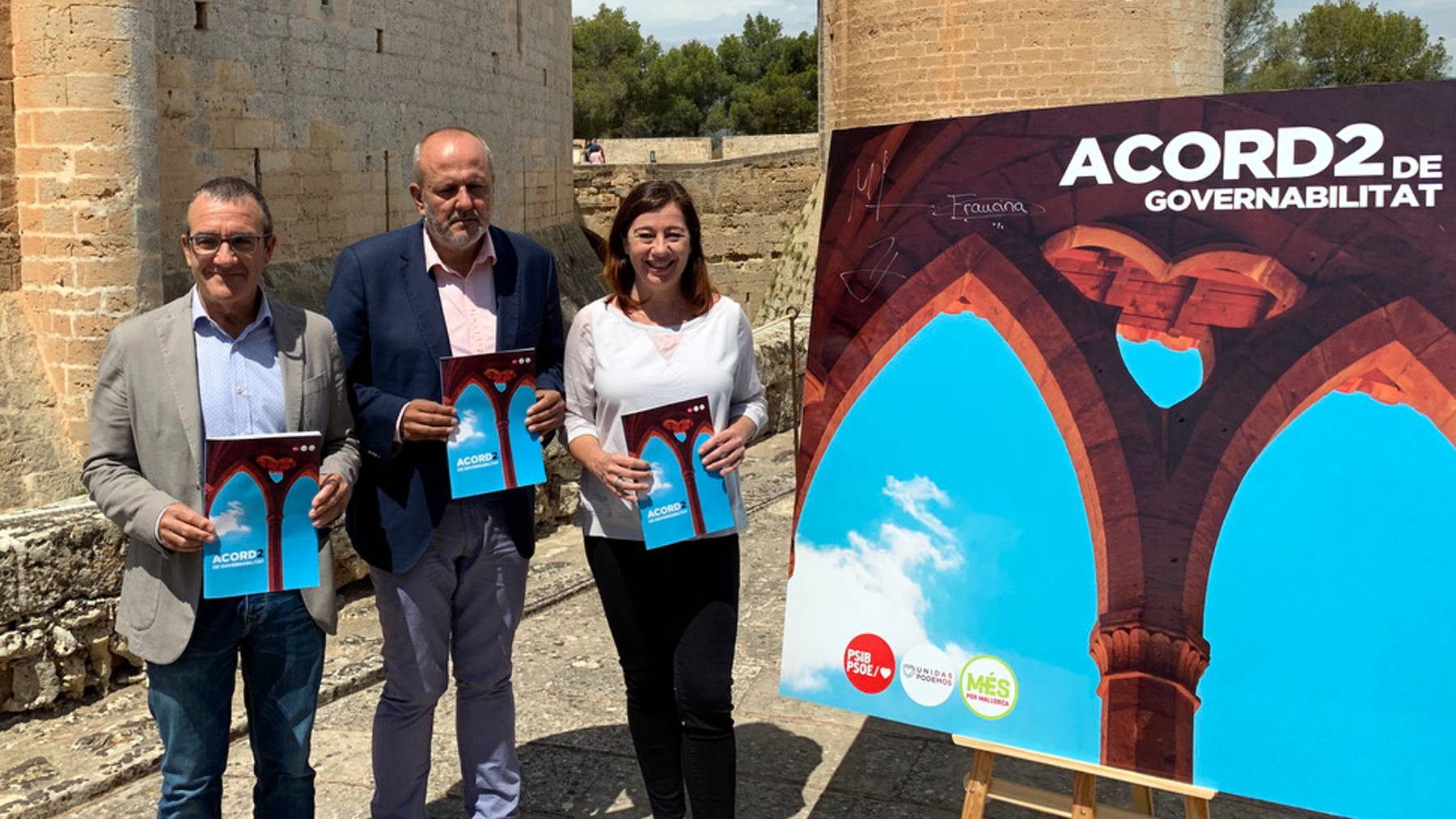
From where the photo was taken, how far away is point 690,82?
46.0 meters

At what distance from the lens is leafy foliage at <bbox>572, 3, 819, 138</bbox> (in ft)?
142

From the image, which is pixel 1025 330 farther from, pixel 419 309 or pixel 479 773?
pixel 479 773

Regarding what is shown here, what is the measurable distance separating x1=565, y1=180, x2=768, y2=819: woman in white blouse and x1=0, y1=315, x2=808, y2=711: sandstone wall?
1.95m

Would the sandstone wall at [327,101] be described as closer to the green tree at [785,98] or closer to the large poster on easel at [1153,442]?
the large poster on easel at [1153,442]

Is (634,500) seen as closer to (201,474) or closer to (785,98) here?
(201,474)

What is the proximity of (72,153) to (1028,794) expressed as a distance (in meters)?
6.51

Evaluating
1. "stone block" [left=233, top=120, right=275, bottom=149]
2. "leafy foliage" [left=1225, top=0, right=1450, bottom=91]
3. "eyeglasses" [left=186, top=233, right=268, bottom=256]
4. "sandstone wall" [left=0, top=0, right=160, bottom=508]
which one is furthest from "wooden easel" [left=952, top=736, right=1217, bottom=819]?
"leafy foliage" [left=1225, top=0, right=1450, bottom=91]

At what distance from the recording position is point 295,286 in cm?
930

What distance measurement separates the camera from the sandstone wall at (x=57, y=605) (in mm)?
3781

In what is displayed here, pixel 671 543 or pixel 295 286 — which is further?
pixel 295 286

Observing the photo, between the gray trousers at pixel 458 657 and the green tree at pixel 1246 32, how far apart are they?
1704 inches

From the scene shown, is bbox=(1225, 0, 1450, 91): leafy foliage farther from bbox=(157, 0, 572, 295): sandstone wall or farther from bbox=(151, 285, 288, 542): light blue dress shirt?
bbox=(151, 285, 288, 542): light blue dress shirt

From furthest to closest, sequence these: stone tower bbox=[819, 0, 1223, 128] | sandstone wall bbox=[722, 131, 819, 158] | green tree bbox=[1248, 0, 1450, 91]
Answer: green tree bbox=[1248, 0, 1450, 91] < sandstone wall bbox=[722, 131, 819, 158] < stone tower bbox=[819, 0, 1223, 128]

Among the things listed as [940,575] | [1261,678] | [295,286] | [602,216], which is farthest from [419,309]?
[602,216]
